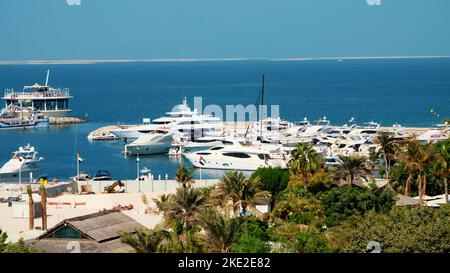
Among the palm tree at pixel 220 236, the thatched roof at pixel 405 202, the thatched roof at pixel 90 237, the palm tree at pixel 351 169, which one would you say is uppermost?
the palm tree at pixel 220 236

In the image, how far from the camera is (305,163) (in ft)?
83.1

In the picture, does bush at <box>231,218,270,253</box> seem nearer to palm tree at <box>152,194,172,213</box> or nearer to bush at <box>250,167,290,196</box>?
palm tree at <box>152,194,172,213</box>

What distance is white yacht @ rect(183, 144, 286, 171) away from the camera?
46.0 meters

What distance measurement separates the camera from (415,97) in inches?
4058

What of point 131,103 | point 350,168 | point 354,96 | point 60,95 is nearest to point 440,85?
point 354,96

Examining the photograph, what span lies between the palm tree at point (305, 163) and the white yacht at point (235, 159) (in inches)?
729

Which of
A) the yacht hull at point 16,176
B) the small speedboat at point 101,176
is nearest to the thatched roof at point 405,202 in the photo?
the small speedboat at point 101,176

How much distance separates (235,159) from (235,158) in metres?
0.08

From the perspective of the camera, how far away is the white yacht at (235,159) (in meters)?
46.0

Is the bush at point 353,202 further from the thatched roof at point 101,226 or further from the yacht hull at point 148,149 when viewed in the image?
the yacht hull at point 148,149

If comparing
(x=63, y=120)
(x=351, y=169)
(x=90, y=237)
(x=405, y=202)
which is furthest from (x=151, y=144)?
(x=90, y=237)

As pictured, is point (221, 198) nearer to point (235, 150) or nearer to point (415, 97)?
point (235, 150)

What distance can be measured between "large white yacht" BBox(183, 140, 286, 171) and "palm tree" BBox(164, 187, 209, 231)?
27.1 meters

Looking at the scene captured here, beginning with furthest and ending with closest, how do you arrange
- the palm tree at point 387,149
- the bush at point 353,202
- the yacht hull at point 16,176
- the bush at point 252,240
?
1. the yacht hull at point 16,176
2. the palm tree at point 387,149
3. the bush at point 353,202
4. the bush at point 252,240
